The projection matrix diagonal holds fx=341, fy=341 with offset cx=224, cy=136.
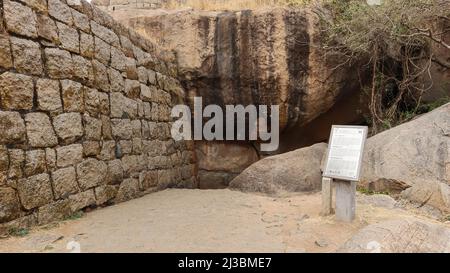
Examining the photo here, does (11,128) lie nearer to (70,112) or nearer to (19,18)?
(70,112)

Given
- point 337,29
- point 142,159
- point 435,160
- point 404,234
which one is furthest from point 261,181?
point 337,29

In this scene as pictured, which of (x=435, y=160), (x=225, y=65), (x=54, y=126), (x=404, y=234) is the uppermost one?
(x=225, y=65)

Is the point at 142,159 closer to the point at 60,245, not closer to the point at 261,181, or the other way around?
the point at 261,181

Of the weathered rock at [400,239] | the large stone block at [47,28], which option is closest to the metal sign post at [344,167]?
the weathered rock at [400,239]

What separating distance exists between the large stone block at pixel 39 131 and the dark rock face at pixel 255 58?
11.9ft

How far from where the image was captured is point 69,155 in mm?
3648

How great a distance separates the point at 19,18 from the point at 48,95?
73cm

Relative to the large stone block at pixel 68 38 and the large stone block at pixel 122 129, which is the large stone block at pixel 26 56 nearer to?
the large stone block at pixel 68 38

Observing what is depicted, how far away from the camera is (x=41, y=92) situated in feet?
10.8

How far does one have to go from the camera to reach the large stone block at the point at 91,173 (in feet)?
12.5

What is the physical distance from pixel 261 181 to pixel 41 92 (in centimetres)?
323

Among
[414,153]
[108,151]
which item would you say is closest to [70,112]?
[108,151]

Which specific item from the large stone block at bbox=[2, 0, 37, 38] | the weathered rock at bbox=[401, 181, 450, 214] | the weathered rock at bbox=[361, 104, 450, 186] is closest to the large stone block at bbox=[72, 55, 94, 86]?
the large stone block at bbox=[2, 0, 37, 38]

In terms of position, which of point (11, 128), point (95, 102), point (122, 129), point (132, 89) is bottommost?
point (122, 129)
